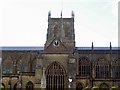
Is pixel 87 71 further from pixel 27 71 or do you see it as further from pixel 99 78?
pixel 27 71

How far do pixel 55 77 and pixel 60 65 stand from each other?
6.95 ft

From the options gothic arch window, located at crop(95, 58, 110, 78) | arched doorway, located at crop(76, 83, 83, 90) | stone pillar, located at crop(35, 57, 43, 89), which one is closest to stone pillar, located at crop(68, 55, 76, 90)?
arched doorway, located at crop(76, 83, 83, 90)

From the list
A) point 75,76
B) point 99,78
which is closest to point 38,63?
point 75,76

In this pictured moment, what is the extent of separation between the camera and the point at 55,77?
178ft

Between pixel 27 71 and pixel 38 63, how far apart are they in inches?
234

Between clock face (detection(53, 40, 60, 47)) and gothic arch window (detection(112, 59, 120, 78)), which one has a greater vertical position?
clock face (detection(53, 40, 60, 47))

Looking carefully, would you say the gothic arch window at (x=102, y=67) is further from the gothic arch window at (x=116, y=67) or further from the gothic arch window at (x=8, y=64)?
the gothic arch window at (x=8, y=64)

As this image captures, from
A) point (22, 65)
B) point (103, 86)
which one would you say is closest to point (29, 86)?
point (22, 65)

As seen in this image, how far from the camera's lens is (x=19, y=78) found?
178ft

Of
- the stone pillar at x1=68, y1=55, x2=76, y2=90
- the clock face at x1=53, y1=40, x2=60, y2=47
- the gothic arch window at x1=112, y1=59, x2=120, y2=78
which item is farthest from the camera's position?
the gothic arch window at x1=112, y1=59, x2=120, y2=78

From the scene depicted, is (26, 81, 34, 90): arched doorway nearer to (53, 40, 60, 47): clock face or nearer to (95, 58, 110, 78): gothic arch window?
(53, 40, 60, 47): clock face

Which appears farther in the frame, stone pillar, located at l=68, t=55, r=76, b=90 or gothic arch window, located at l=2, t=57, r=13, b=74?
gothic arch window, located at l=2, t=57, r=13, b=74

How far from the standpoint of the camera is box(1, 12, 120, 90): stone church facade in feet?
177

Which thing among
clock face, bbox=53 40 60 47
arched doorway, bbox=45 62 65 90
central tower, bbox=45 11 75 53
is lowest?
arched doorway, bbox=45 62 65 90
